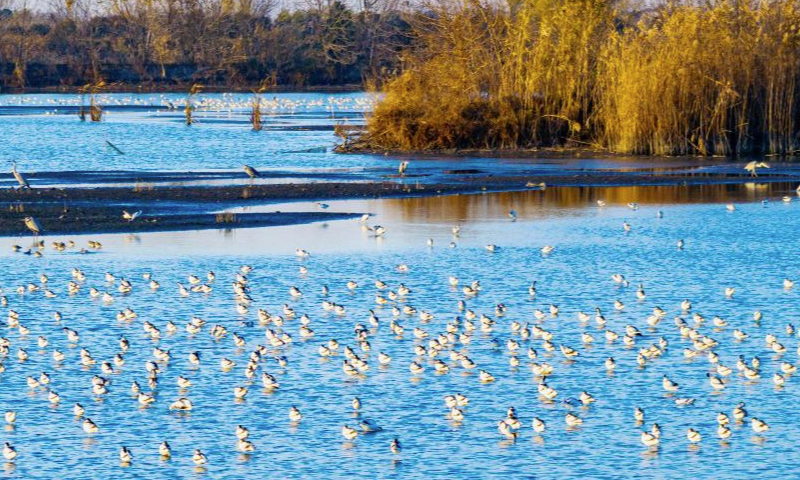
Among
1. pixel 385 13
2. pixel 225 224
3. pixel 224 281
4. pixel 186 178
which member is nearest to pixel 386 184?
pixel 186 178

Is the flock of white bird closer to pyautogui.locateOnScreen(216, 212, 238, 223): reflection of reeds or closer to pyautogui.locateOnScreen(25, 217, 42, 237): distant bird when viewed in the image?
pyautogui.locateOnScreen(216, 212, 238, 223): reflection of reeds

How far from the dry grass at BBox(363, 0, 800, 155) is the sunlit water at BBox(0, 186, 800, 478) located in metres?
12.1

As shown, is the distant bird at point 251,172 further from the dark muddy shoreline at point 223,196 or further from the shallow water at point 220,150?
the dark muddy shoreline at point 223,196

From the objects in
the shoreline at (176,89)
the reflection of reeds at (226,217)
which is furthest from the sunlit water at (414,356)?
the shoreline at (176,89)

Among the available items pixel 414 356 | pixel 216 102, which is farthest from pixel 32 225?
pixel 216 102

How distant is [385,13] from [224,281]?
7564cm

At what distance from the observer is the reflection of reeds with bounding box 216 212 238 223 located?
22375 mm

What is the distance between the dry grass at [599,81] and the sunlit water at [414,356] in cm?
1213

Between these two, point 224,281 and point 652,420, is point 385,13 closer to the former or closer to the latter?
point 224,281

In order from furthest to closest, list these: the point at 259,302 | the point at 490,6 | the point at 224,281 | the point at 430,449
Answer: the point at 490,6, the point at 224,281, the point at 259,302, the point at 430,449

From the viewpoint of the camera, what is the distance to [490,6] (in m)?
38.1

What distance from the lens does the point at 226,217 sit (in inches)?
896

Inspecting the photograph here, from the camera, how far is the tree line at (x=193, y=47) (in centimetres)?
8394

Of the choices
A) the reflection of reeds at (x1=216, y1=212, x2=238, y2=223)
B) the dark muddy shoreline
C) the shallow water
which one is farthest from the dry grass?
the reflection of reeds at (x1=216, y1=212, x2=238, y2=223)
